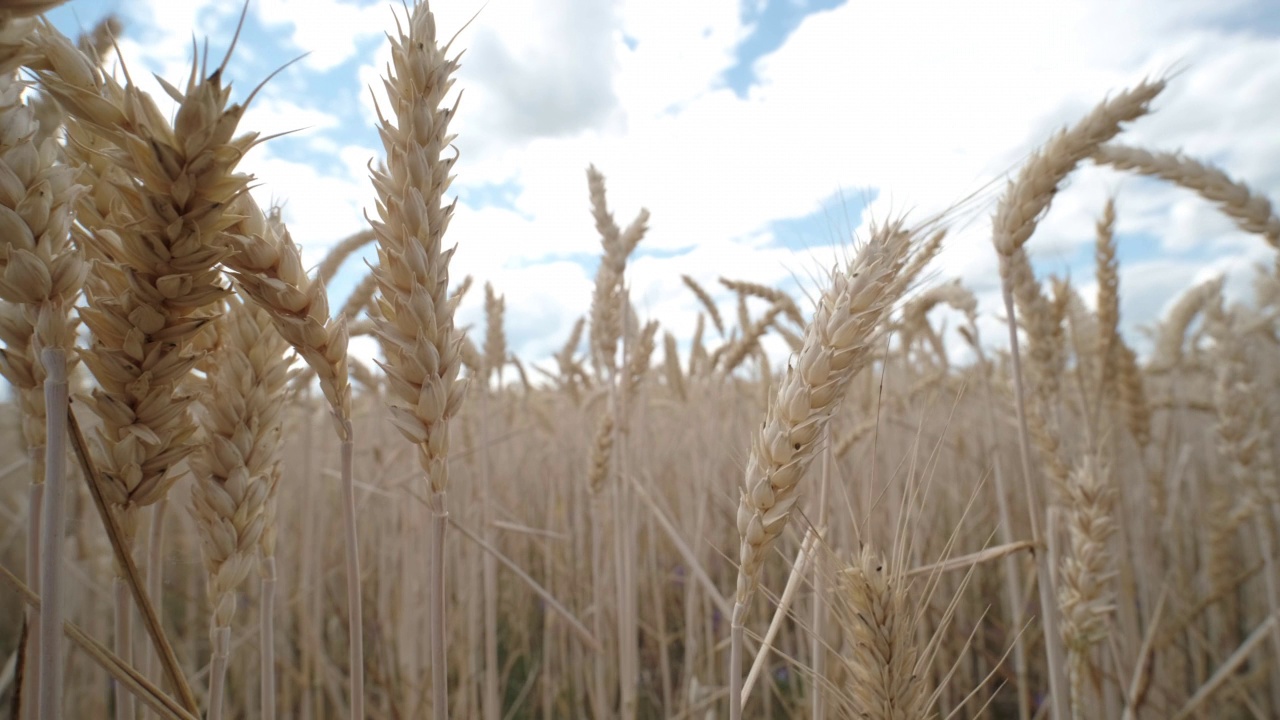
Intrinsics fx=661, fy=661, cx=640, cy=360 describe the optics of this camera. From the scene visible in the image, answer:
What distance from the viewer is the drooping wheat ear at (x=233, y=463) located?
66cm

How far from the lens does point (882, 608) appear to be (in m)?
0.80

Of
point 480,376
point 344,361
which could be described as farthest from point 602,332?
point 344,361

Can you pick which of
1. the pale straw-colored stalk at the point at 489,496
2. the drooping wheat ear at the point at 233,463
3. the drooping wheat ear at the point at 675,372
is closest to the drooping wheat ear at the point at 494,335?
the pale straw-colored stalk at the point at 489,496

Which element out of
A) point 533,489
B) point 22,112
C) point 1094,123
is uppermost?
point 1094,123

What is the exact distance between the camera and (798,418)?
72 cm

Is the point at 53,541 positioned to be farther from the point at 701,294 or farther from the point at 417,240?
the point at 701,294

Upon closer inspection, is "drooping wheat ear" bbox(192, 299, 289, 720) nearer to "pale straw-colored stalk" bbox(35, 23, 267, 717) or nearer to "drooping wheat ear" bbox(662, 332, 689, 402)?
"pale straw-colored stalk" bbox(35, 23, 267, 717)

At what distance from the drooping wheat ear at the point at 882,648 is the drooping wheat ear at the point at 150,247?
749 mm

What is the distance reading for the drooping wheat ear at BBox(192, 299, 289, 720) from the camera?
662mm

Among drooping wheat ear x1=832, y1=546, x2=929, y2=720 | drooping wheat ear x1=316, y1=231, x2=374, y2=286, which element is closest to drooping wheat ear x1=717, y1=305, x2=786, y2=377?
drooping wheat ear x1=316, y1=231, x2=374, y2=286

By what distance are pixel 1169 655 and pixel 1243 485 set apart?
0.62m

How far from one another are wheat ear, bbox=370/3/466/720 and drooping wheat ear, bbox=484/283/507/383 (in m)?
1.71

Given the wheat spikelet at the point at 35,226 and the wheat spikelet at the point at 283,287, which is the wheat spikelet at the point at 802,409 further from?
the wheat spikelet at the point at 35,226

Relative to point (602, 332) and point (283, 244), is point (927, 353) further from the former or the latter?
point (283, 244)
